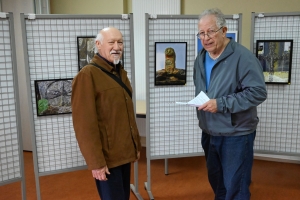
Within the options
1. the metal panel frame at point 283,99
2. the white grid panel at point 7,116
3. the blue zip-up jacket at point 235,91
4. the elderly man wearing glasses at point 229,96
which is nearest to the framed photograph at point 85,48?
the white grid panel at point 7,116

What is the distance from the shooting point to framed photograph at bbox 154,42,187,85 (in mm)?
2725

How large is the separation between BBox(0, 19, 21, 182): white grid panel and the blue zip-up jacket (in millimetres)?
1598

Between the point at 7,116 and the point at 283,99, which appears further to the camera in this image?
the point at 283,99

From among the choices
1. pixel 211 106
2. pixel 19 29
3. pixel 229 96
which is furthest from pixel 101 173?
pixel 19 29

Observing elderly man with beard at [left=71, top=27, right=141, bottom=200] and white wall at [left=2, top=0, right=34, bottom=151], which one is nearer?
elderly man with beard at [left=71, top=27, right=141, bottom=200]

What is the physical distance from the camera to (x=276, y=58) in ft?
9.50

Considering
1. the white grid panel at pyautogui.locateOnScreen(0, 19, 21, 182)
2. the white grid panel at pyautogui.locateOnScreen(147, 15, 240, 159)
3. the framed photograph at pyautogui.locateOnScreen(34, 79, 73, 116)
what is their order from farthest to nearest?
the white grid panel at pyautogui.locateOnScreen(147, 15, 240, 159), the framed photograph at pyautogui.locateOnScreen(34, 79, 73, 116), the white grid panel at pyautogui.locateOnScreen(0, 19, 21, 182)

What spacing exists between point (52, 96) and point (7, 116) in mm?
394

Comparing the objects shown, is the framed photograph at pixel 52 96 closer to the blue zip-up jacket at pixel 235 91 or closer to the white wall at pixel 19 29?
the blue zip-up jacket at pixel 235 91

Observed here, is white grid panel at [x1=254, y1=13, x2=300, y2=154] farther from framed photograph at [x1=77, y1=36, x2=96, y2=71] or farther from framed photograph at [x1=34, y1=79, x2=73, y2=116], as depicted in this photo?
framed photograph at [x1=34, y1=79, x2=73, y2=116]

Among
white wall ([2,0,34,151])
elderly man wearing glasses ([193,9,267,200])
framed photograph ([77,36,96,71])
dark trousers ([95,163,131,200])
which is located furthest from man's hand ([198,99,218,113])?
white wall ([2,0,34,151])

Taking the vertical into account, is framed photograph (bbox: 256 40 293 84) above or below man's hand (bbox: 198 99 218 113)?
above

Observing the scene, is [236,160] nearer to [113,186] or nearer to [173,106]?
A: [113,186]

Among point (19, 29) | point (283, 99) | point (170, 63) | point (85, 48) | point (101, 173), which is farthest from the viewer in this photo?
point (19, 29)
